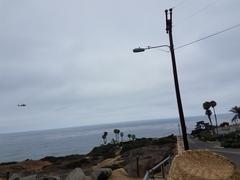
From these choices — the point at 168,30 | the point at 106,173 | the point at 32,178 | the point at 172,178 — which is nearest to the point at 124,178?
the point at 106,173

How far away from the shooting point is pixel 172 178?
10.9 metres

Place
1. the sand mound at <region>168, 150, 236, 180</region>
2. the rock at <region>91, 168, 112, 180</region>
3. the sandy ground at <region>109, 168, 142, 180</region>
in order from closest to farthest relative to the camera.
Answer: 1. the sand mound at <region>168, 150, 236, 180</region>
2. the rock at <region>91, 168, 112, 180</region>
3. the sandy ground at <region>109, 168, 142, 180</region>

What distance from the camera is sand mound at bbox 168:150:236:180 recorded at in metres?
10.4

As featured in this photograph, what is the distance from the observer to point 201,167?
35.4ft

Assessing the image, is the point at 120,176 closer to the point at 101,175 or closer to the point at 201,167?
the point at 101,175

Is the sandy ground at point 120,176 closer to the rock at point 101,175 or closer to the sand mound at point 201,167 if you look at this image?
the rock at point 101,175

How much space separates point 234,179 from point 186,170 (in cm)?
Answer: 113

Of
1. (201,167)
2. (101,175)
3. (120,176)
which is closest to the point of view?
(201,167)

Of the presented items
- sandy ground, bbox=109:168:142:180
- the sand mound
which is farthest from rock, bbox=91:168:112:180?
the sand mound

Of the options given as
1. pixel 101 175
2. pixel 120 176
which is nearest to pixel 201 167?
pixel 101 175

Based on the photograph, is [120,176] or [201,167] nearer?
[201,167]

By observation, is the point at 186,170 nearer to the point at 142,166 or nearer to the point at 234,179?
the point at 234,179

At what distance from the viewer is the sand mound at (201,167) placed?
10.4 metres

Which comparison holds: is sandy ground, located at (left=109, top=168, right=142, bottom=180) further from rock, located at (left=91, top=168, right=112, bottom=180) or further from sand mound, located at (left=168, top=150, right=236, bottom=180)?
sand mound, located at (left=168, top=150, right=236, bottom=180)
